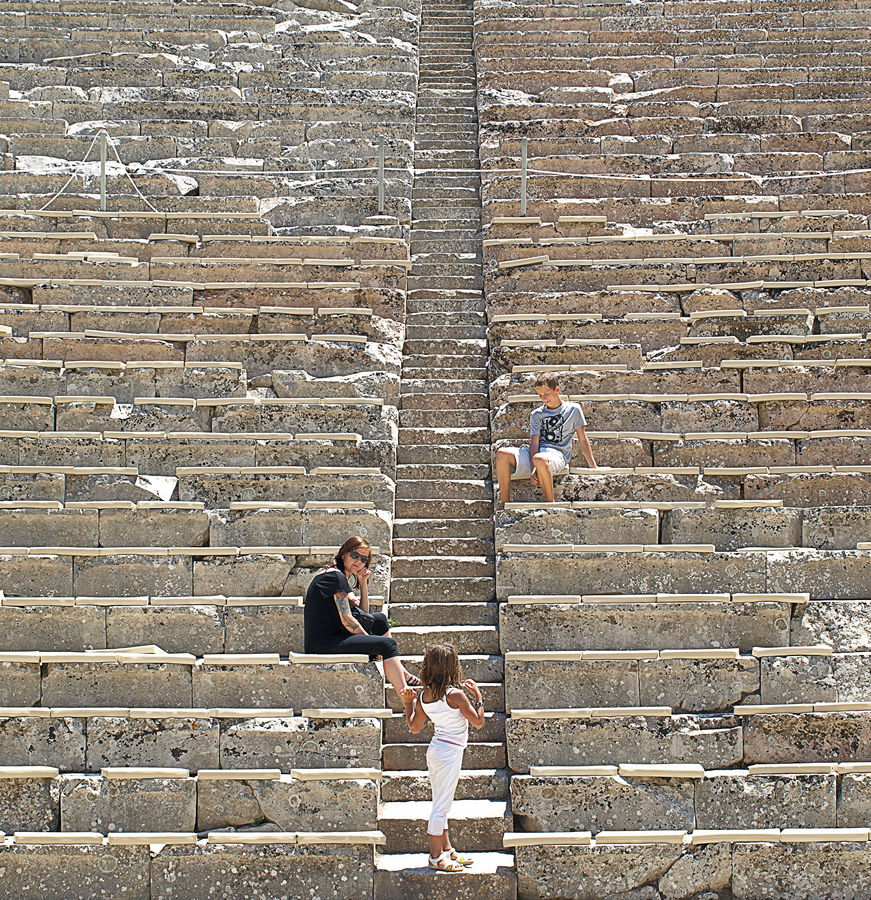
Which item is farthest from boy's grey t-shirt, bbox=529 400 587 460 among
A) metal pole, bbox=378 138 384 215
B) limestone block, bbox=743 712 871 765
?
metal pole, bbox=378 138 384 215

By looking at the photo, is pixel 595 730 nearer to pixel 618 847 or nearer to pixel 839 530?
pixel 618 847

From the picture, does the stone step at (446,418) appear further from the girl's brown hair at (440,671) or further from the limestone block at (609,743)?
the girl's brown hair at (440,671)

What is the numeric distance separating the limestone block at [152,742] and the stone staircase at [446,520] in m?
0.91

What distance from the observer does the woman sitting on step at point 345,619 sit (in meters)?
6.33

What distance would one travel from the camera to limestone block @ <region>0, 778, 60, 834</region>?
20.3ft

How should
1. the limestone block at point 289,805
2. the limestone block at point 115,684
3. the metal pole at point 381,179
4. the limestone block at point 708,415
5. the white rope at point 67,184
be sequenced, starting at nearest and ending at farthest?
the limestone block at point 289,805
the limestone block at point 115,684
the limestone block at point 708,415
the metal pole at point 381,179
the white rope at point 67,184

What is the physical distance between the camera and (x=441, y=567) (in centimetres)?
736

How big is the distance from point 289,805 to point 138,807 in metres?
0.73

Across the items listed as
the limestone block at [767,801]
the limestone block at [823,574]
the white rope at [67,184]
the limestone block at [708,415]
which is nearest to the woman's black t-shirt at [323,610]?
the limestone block at [767,801]

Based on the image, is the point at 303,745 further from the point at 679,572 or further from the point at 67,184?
the point at 67,184

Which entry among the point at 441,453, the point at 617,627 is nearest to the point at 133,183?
the point at 441,453

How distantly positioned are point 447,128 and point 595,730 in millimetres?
7270

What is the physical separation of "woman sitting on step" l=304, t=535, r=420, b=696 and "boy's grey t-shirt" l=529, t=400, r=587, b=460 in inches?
58.4

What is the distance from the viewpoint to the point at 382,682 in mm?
6496
